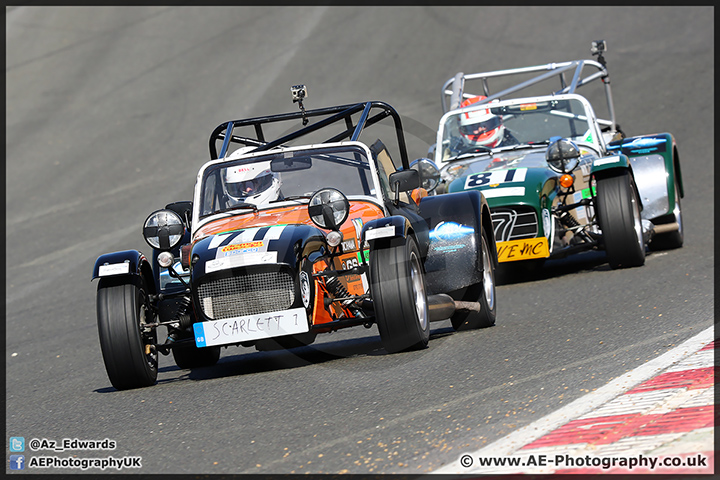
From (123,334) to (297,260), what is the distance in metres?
1.22

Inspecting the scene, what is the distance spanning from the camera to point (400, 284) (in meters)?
6.84

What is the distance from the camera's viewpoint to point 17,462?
524 cm

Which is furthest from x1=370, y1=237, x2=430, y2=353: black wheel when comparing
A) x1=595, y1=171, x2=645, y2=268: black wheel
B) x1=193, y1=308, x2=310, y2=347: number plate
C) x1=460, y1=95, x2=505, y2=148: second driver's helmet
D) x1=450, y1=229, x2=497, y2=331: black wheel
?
x1=460, y1=95, x2=505, y2=148: second driver's helmet

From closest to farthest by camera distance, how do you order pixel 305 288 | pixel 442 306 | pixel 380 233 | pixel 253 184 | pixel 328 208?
1. pixel 305 288
2. pixel 380 233
3. pixel 328 208
4. pixel 442 306
5. pixel 253 184

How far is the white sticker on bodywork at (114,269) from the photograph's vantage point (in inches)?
276

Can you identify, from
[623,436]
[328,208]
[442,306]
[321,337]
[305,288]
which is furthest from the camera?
[321,337]

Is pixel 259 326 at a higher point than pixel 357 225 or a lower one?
lower

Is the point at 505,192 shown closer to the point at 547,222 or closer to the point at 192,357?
the point at 547,222

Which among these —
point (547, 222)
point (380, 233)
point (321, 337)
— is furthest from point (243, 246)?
point (547, 222)

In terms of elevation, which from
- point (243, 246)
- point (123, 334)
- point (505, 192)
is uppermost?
point (505, 192)

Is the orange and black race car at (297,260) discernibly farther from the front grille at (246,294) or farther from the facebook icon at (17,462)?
the facebook icon at (17,462)

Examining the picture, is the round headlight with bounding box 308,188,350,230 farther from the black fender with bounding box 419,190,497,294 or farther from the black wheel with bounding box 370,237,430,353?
the black fender with bounding box 419,190,497,294

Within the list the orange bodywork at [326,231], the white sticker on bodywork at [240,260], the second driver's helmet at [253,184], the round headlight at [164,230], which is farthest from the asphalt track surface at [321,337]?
the second driver's helmet at [253,184]

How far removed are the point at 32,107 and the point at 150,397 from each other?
19125 mm
